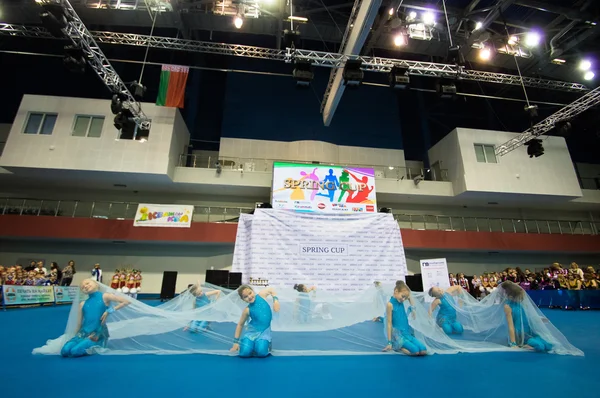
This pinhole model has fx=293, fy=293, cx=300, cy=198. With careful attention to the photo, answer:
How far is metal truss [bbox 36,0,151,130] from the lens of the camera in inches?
355

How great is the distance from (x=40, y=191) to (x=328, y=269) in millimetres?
17715

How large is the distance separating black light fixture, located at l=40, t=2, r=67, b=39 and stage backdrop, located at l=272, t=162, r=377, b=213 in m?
9.28

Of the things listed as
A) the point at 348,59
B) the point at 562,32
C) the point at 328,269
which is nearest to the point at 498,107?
the point at 562,32

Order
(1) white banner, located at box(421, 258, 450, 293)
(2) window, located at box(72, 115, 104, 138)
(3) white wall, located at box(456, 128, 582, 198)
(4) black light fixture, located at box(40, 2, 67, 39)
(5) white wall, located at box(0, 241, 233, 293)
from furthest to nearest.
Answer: (3) white wall, located at box(456, 128, 582, 198), (5) white wall, located at box(0, 241, 233, 293), (2) window, located at box(72, 115, 104, 138), (1) white banner, located at box(421, 258, 450, 293), (4) black light fixture, located at box(40, 2, 67, 39)

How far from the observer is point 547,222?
1811 cm

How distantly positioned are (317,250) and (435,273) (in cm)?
448

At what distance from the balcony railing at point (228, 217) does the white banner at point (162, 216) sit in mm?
435

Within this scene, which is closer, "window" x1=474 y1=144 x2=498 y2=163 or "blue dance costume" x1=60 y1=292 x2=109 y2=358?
"blue dance costume" x1=60 y1=292 x2=109 y2=358

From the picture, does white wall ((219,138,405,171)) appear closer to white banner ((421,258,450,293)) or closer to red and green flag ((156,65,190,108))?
red and green flag ((156,65,190,108))

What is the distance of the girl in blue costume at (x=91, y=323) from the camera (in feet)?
13.2

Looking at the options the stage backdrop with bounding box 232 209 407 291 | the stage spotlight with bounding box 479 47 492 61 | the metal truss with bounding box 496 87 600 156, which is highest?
the stage spotlight with bounding box 479 47 492 61

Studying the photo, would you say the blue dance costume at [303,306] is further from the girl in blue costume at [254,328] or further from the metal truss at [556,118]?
the metal truss at [556,118]

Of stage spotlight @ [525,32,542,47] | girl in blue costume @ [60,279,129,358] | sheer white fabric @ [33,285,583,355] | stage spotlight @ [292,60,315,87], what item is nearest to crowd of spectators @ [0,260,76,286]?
sheer white fabric @ [33,285,583,355]

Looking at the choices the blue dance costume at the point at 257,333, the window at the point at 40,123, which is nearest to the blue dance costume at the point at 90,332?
the blue dance costume at the point at 257,333
